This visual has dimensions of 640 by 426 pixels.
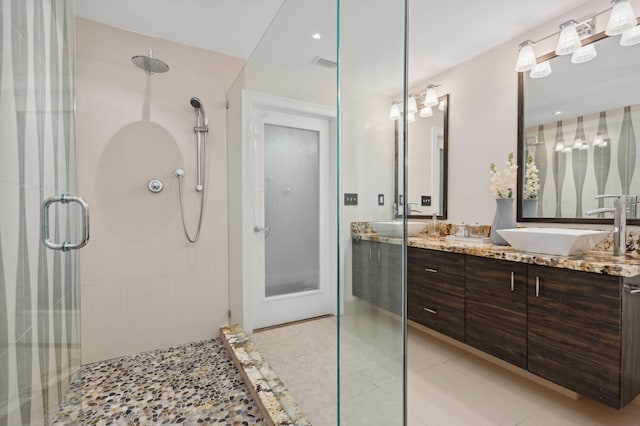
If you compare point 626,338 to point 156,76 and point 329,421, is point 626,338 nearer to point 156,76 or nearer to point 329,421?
point 329,421

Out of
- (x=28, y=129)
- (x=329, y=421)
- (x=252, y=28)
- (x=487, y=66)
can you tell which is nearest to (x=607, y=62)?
A: (x=487, y=66)

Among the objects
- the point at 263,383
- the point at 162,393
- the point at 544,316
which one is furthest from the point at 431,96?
the point at 162,393

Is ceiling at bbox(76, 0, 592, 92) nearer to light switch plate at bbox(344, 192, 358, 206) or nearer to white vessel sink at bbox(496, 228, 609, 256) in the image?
light switch plate at bbox(344, 192, 358, 206)

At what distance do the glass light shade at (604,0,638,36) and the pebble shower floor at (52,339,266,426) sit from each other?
2.97 metres

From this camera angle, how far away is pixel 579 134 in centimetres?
201

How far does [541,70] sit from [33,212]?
307 cm

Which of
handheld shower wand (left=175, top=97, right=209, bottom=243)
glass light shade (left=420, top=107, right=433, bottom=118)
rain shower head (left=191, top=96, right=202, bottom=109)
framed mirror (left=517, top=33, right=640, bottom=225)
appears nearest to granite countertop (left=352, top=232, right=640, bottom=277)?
framed mirror (left=517, top=33, right=640, bottom=225)

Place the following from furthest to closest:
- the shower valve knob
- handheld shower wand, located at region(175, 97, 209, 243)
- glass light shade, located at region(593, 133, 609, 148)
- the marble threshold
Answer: handheld shower wand, located at region(175, 97, 209, 243) → the shower valve knob → glass light shade, located at region(593, 133, 609, 148) → the marble threshold

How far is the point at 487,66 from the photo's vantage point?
2537 millimetres

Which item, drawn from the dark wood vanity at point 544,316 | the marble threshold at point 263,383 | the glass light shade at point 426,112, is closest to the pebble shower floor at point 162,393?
the marble threshold at point 263,383

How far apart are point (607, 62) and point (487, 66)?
0.82 meters

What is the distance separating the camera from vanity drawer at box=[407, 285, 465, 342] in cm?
216

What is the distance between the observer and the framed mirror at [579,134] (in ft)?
5.86

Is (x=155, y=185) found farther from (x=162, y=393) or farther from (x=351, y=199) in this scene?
(x=351, y=199)
